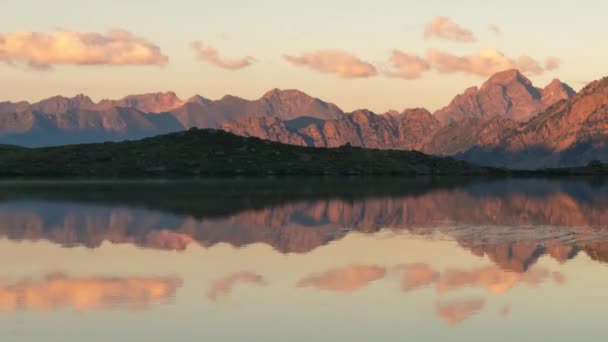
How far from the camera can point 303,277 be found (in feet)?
164

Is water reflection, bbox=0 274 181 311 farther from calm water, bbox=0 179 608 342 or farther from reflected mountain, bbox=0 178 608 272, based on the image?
reflected mountain, bbox=0 178 608 272

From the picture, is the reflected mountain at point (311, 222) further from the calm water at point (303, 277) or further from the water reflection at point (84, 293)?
the water reflection at point (84, 293)

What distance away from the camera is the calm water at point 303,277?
36.2 meters

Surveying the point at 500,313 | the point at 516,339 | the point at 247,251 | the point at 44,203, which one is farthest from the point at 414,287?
the point at 44,203

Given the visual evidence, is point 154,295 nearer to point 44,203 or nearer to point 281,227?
point 281,227

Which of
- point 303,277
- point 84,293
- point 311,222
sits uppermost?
point 311,222

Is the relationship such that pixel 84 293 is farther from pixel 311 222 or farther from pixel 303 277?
pixel 311 222

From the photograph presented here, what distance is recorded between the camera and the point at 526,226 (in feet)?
269

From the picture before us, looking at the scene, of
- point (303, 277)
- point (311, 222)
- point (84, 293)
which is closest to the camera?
point (84, 293)

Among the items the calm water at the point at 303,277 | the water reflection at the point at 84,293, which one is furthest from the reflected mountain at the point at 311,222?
the water reflection at the point at 84,293

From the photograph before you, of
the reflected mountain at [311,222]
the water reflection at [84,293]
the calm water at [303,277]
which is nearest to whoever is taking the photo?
the calm water at [303,277]

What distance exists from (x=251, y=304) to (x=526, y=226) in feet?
159

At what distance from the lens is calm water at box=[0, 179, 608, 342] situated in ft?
119

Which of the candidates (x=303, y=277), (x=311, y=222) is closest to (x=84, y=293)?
(x=303, y=277)
